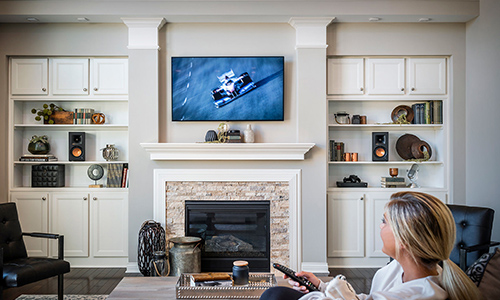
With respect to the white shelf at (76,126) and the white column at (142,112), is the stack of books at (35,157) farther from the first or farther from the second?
the white column at (142,112)

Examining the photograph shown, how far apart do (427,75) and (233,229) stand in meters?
2.82

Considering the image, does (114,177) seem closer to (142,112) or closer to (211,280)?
(142,112)

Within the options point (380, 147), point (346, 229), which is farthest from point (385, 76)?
point (346, 229)

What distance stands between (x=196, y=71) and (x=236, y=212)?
160 cm

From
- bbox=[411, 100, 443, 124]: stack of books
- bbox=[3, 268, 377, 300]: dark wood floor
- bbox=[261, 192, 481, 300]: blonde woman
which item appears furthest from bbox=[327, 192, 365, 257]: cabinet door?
bbox=[261, 192, 481, 300]: blonde woman

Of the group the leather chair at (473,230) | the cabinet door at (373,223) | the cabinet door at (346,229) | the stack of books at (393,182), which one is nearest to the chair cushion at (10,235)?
the cabinet door at (346,229)

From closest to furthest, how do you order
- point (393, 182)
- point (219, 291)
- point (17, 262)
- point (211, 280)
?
point (219, 291) → point (211, 280) → point (17, 262) → point (393, 182)

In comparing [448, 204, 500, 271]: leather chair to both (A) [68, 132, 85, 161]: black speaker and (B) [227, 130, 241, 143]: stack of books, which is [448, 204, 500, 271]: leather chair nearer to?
(B) [227, 130, 241, 143]: stack of books

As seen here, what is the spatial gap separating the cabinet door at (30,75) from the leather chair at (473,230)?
176 inches

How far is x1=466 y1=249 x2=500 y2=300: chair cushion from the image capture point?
1633 mm

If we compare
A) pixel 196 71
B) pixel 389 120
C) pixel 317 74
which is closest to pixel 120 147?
pixel 196 71

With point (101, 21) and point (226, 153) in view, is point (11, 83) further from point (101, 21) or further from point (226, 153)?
point (226, 153)

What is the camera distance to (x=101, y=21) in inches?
170

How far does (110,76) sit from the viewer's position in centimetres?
451
